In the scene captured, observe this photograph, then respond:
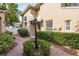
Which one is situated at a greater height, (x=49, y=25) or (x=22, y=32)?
(x=49, y=25)

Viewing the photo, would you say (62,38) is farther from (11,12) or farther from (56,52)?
(11,12)

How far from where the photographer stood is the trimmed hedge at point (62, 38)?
10.8 ft

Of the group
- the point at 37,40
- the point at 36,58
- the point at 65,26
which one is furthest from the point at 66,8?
the point at 36,58

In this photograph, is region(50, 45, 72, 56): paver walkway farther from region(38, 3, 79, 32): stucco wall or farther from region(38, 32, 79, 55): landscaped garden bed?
region(38, 3, 79, 32): stucco wall

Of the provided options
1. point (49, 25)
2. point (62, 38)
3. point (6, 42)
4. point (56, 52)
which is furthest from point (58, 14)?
point (6, 42)

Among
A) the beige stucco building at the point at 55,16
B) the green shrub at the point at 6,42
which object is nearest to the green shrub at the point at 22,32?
the beige stucco building at the point at 55,16

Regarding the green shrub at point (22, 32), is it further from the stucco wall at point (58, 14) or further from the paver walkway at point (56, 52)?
the paver walkway at point (56, 52)

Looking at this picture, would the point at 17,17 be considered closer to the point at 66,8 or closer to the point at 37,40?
the point at 37,40

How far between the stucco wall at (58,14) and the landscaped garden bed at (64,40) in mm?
104

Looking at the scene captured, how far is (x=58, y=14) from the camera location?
130 inches

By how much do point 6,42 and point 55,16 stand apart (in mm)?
1049

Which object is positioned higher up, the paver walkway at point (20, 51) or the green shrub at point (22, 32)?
the green shrub at point (22, 32)

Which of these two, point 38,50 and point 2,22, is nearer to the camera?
point 38,50

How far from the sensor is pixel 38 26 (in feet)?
10.6
